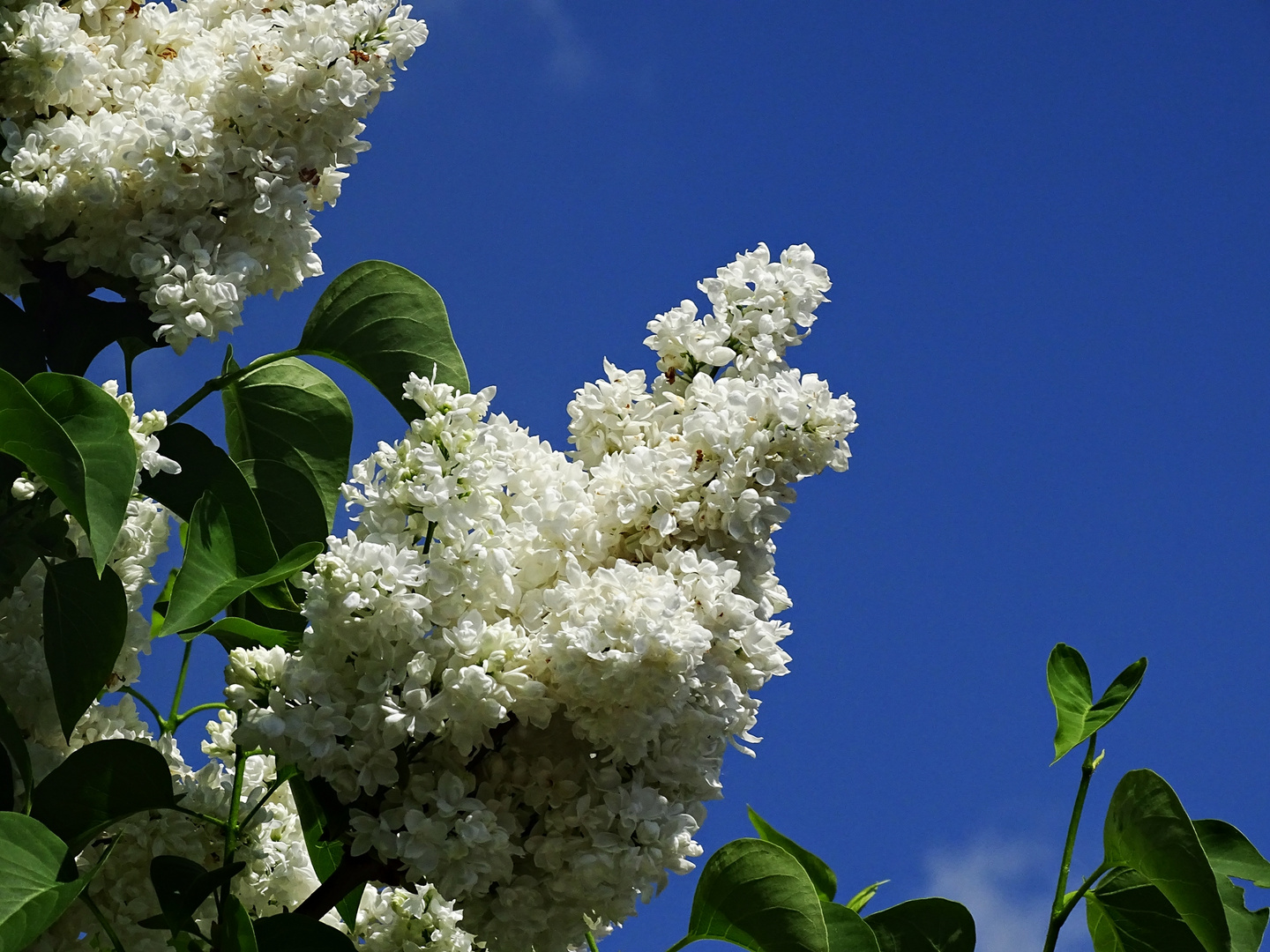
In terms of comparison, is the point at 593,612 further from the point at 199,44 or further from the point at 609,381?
the point at 199,44

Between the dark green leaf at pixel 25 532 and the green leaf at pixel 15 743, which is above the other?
the dark green leaf at pixel 25 532

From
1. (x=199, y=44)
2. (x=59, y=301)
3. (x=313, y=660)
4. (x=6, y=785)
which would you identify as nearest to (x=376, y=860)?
(x=313, y=660)

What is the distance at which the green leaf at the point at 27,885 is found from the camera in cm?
116

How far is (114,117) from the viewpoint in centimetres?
152

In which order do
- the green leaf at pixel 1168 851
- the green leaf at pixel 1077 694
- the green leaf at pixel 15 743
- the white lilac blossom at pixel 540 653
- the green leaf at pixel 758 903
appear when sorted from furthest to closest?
the green leaf at pixel 1077 694 → the green leaf at pixel 15 743 → the green leaf at pixel 1168 851 → the green leaf at pixel 758 903 → the white lilac blossom at pixel 540 653

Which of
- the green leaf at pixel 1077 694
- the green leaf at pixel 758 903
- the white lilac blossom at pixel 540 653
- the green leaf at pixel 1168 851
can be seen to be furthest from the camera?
the green leaf at pixel 1077 694

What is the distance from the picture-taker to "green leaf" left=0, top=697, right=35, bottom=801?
1400mm

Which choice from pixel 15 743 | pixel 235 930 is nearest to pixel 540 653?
pixel 235 930

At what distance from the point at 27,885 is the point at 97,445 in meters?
0.40

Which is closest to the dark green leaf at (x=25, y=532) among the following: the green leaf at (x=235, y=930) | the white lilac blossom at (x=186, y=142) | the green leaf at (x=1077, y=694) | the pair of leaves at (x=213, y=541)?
the pair of leaves at (x=213, y=541)

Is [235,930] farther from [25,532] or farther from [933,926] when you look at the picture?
[933,926]

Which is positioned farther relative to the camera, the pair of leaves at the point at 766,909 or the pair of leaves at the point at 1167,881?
the pair of leaves at the point at 1167,881

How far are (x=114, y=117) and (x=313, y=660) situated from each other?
75cm

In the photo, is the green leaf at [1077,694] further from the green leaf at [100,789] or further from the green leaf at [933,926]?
the green leaf at [100,789]
